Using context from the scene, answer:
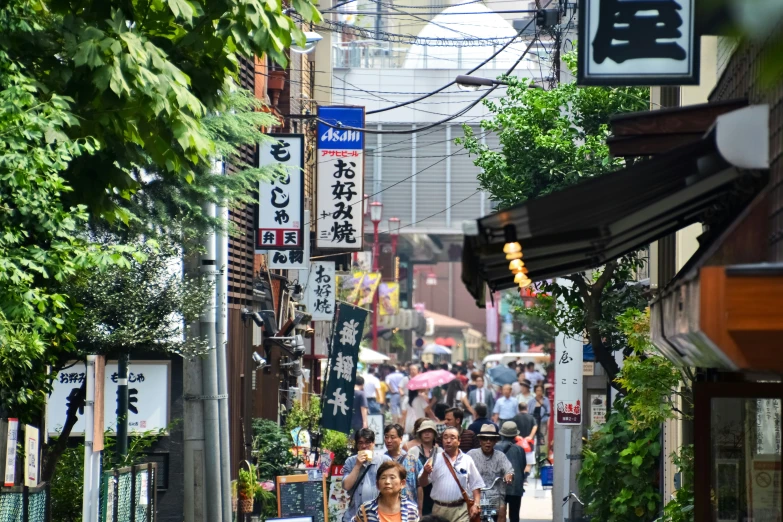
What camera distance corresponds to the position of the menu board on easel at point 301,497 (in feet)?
47.1

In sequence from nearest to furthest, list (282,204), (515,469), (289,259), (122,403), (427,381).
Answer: (122,403) < (515,469) < (282,204) < (289,259) < (427,381)

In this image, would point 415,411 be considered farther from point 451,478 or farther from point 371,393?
point 451,478

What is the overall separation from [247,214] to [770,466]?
15.5 m

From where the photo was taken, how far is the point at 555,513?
16.5 meters

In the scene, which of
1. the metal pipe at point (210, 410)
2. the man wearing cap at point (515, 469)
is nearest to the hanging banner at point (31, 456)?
the metal pipe at point (210, 410)

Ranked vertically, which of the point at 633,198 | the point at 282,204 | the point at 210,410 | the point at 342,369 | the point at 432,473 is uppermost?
the point at 282,204

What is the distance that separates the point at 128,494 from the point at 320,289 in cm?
1706

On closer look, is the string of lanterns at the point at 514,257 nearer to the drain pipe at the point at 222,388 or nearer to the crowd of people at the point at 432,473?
the crowd of people at the point at 432,473

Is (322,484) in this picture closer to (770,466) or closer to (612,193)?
(770,466)

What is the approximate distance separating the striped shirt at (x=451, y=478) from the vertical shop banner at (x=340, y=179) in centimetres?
1070

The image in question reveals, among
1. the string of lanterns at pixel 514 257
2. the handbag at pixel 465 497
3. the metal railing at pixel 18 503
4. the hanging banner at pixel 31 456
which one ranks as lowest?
the handbag at pixel 465 497

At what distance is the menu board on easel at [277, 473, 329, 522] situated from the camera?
14.4 meters

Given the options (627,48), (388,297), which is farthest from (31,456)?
(388,297)

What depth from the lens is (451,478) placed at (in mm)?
11688
